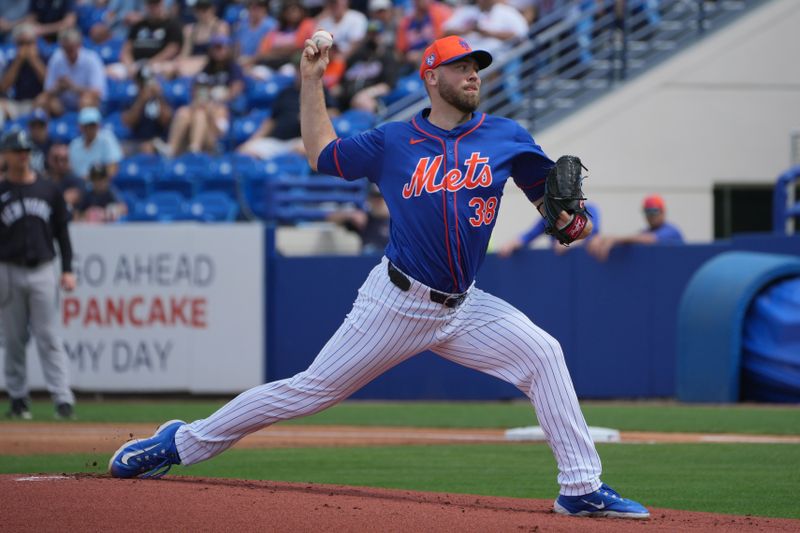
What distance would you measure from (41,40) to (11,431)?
12.5m

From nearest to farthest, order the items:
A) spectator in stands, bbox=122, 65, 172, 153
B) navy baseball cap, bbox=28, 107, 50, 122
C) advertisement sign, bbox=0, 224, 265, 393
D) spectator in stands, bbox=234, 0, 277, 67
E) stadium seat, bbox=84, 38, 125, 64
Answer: advertisement sign, bbox=0, 224, 265, 393
navy baseball cap, bbox=28, 107, 50, 122
spectator in stands, bbox=122, 65, 172, 153
spectator in stands, bbox=234, 0, 277, 67
stadium seat, bbox=84, 38, 125, 64

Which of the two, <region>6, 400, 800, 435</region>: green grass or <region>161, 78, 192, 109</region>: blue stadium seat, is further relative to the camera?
<region>161, 78, 192, 109</region>: blue stadium seat

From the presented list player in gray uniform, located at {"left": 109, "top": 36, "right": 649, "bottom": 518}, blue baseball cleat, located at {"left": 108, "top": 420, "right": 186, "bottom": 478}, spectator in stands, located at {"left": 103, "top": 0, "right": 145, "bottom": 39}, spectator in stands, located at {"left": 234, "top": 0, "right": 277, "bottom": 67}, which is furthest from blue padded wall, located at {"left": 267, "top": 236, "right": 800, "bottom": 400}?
spectator in stands, located at {"left": 103, "top": 0, "right": 145, "bottom": 39}

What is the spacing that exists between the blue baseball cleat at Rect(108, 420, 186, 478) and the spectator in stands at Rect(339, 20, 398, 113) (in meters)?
11.4

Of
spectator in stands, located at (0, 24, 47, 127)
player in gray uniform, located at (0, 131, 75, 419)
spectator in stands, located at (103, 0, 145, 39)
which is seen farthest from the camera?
spectator in stands, located at (103, 0, 145, 39)

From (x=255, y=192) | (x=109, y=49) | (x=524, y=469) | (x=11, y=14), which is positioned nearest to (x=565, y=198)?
(x=524, y=469)

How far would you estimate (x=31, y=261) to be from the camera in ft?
38.0

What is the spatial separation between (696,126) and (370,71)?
4.26m

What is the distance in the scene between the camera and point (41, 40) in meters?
22.0

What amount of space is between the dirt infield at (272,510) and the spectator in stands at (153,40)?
14257 millimetres

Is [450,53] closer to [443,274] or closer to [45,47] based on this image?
[443,274]

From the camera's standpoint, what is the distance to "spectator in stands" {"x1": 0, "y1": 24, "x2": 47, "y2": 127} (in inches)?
798

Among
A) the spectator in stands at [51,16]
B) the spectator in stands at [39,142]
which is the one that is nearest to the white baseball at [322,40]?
the spectator in stands at [39,142]

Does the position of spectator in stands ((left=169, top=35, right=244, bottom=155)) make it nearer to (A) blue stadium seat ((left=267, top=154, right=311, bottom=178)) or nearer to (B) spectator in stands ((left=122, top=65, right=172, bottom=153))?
(B) spectator in stands ((left=122, top=65, right=172, bottom=153))
